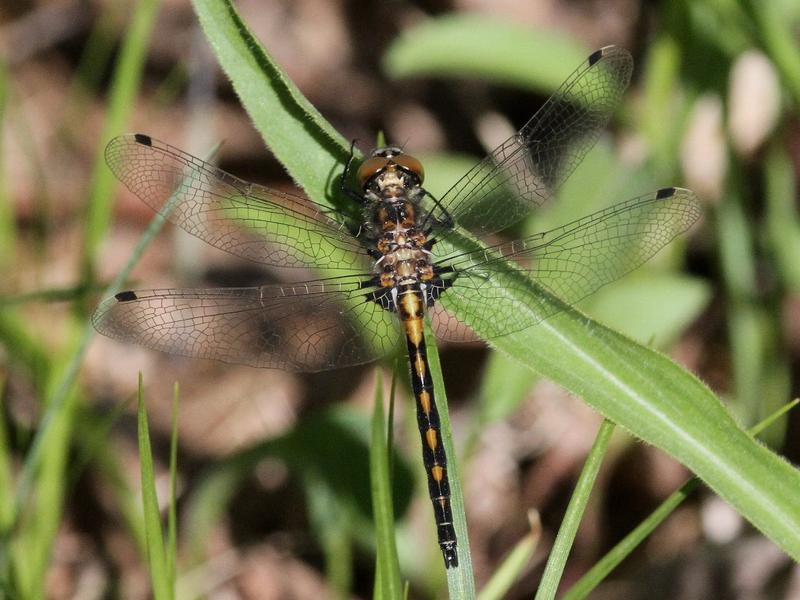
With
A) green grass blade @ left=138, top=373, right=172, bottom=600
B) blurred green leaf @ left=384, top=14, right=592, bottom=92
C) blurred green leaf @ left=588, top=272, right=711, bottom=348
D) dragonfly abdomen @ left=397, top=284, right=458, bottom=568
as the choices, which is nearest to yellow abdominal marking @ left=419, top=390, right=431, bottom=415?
dragonfly abdomen @ left=397, top=284, right=458, bottom=568

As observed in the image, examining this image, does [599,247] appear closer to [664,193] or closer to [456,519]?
[664,193]

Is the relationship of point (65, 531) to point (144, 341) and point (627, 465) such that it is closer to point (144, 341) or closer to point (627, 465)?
point (144, 341)

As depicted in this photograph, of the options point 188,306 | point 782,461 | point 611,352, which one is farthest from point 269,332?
point 782,461

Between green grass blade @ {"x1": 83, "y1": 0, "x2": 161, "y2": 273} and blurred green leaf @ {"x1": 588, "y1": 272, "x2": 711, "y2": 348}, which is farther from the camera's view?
blurred green leaf @ {"x1": 588, "y1": 272, "x2": 711, "y2": 348}

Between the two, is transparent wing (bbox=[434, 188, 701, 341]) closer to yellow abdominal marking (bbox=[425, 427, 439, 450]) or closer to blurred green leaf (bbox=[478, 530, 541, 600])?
yellow abdominal marking (bbox=[425, 427, 439, 450])

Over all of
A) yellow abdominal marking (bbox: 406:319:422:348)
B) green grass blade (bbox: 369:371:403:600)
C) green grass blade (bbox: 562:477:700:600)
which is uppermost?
yellow abdominal marking (bbox: 406:319:422:348)

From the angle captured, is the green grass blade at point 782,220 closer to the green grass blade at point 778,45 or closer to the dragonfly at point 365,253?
the green grass blade at point 778,45

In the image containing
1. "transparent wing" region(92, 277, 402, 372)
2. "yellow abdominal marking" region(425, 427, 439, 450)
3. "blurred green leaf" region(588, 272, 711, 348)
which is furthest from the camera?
"blurred green leaf" region(588, 272, 711, 348)
